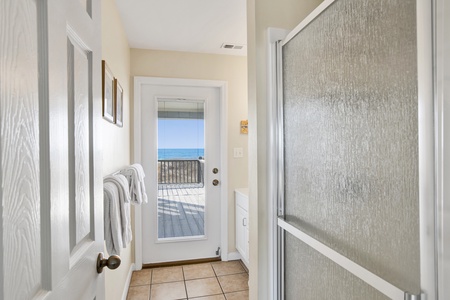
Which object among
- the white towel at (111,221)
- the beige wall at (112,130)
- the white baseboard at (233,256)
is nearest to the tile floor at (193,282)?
the white baseboard at (233,256)

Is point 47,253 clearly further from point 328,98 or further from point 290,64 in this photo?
point 290,64

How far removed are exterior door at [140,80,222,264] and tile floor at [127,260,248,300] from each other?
190 mm

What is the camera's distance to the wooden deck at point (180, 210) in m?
3.05

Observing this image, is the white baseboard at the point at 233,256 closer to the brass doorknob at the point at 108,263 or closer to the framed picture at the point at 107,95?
the framed picture at the point at 107,95

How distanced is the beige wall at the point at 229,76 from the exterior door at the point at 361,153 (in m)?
1.77

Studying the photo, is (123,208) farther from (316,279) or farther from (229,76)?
(229,76)

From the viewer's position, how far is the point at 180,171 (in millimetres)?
3090

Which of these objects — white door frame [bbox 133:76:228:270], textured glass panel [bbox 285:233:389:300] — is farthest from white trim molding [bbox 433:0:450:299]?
white door frame [bbox 133:76:228:270]

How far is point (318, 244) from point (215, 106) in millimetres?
2324

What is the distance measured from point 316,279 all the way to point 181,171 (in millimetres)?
2198

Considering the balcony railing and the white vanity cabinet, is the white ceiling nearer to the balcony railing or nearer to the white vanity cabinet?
the balcony railing

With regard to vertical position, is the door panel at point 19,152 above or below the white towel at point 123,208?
above

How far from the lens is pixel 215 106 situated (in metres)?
3.15

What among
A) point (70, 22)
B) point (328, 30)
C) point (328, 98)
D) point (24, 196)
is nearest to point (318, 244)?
point (328, 98)
